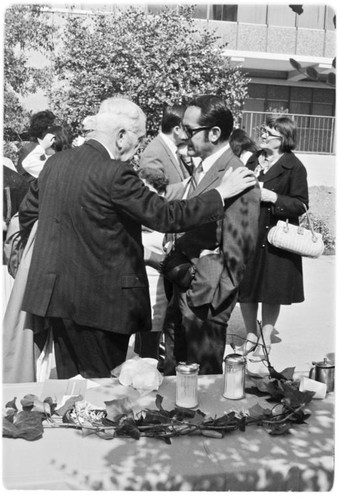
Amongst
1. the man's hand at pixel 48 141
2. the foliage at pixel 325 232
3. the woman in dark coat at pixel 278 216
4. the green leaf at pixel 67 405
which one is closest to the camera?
the green leaf at pixel 67 405

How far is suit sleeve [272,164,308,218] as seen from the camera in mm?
4559

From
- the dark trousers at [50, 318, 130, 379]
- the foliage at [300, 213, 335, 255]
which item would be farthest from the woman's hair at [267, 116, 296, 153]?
the foliage at [300, 213, 335, 255]

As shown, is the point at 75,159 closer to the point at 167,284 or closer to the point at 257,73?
the point at 167,284

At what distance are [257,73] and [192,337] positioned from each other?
1971cm

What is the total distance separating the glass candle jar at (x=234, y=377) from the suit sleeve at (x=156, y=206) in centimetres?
69

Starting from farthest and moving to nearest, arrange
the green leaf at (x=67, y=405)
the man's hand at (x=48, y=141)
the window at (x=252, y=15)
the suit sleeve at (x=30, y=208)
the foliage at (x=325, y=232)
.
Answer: the window at (x=252, y=15)
the foliage at (x=325, y=232)
the man's hand at (x=48, y=141)
the suit sleeve at (x=30, y=208)
the green leaf at (x=67, y=405)

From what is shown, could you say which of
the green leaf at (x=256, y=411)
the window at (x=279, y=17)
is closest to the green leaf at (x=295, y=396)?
the green leaf at (x=256, y=411)

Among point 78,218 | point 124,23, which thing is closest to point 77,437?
point 78,218

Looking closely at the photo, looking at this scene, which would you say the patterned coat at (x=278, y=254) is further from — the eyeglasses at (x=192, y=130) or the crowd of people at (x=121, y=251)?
the eyeglasses at (x=192, y=130)

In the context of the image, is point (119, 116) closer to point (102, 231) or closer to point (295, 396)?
point (102, 231)

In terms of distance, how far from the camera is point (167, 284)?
11.6 feet

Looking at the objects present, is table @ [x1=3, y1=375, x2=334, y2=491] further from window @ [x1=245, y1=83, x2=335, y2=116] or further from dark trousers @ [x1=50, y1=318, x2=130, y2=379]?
window @ [x1=245, y1=83, x2=335, y2=116]

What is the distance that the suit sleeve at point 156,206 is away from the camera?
2.77 m

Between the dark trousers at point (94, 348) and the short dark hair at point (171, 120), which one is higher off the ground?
the short dark hair at point (171, 120)
